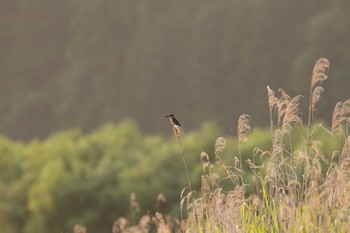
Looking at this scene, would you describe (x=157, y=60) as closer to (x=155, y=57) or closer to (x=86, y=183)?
(x=155, y=57)

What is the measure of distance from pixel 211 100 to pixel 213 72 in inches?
34.0

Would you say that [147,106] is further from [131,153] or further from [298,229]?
[298,229]

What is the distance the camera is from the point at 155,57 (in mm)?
26109

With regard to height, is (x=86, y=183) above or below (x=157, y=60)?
below

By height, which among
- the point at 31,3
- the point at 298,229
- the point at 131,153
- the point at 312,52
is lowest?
the point at 298,229

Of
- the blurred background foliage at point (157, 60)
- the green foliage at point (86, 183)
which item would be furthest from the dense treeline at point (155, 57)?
the green foliage at point (86, 183)

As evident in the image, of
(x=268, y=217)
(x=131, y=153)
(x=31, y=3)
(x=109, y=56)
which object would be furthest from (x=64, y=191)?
(x=31, y=3)

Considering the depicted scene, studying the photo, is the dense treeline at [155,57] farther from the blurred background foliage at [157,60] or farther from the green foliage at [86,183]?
the green foliage at [86,183]

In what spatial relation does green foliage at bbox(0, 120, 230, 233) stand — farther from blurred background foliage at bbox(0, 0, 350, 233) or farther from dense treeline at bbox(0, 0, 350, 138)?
dense treeline at bbox(0, 0, 350, 138)

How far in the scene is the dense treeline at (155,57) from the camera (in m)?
23.4

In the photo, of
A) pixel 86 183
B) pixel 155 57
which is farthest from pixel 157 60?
pixel 86 183

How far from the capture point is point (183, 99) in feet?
83.6

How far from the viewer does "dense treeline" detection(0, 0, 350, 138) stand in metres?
23.4

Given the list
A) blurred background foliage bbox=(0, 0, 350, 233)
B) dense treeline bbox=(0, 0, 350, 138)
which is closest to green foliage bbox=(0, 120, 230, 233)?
blurred background foliage bbox=(0, 0, 350, 233)
